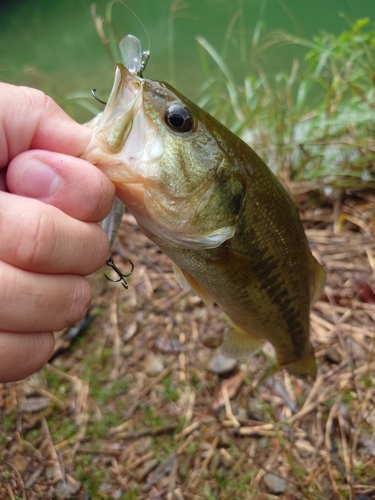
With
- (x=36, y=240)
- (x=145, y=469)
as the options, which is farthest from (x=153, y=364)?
(x=36, y=240)

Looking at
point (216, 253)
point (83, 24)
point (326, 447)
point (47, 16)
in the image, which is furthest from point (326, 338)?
point (47, 16)

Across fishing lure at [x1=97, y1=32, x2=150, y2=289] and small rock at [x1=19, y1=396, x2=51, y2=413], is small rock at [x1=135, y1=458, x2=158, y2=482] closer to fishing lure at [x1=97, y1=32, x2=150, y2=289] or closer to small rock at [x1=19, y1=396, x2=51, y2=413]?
small rock at [x1=19, y1=396, x2=51, y2=413]

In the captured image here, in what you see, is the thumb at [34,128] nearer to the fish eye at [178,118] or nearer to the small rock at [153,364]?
the fish eye at [178,118]

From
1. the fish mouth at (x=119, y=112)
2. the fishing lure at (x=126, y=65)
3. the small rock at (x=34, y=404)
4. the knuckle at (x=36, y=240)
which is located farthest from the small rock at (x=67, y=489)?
the fish mouth at (x=119, y=112)

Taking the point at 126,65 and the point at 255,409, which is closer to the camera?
the point at 126,65

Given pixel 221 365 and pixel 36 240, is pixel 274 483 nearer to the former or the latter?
pixel 221 365

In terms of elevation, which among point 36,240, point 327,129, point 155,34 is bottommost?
point 327,129
